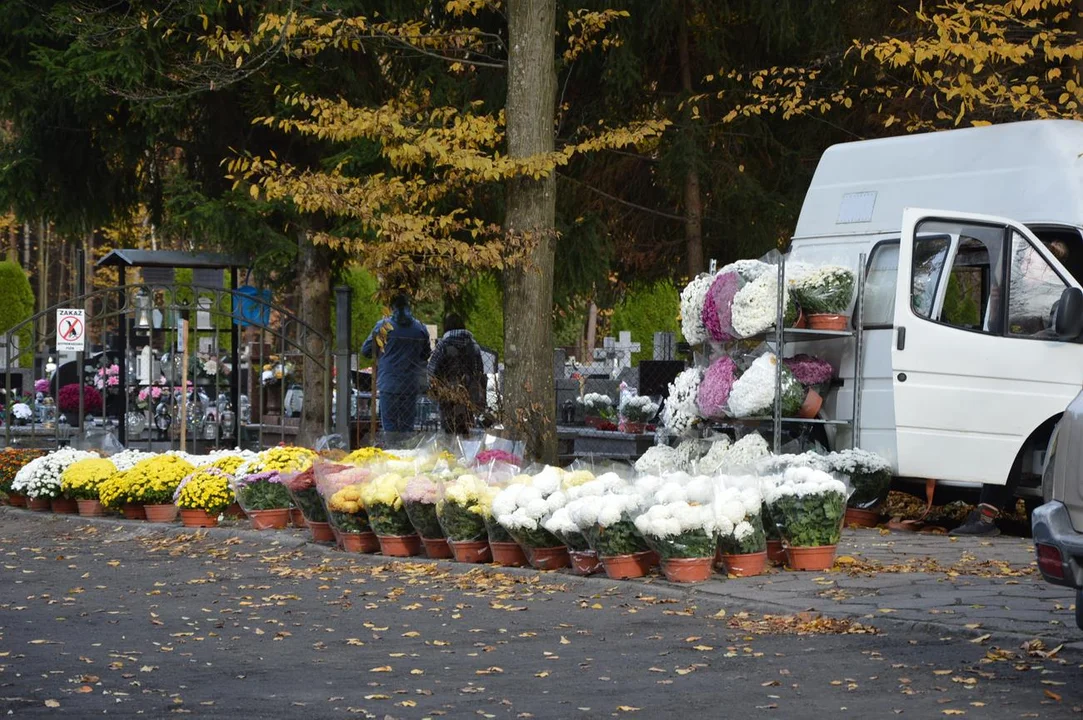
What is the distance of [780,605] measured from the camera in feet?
29.8

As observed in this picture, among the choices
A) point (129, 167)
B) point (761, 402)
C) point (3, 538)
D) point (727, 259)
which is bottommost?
point (3, 538)

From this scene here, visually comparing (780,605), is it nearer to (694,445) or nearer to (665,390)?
(694,445)

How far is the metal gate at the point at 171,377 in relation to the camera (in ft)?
59.9

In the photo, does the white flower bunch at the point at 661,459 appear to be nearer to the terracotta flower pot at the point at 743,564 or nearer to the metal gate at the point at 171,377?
the terracotta flower pot at the point at 743,564

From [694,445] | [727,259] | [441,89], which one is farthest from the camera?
[727,259]

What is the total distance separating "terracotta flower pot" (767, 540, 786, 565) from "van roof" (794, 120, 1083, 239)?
12.4 ft

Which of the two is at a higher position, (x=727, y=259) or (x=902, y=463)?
(x=727, y=259)

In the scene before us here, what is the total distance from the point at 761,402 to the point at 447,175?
178 inches

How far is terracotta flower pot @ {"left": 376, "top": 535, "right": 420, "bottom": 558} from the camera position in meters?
12.0

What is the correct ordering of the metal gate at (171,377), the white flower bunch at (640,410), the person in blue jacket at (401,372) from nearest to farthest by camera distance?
the metal gate at (171,377)
the person in blue jacket at (401,372)
the white flower bunch at (640,410)

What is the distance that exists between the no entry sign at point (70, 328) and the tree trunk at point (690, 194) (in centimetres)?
694

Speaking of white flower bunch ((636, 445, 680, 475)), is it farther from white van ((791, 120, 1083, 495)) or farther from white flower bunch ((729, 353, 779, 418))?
white van ((791, 120, 1083, 495))

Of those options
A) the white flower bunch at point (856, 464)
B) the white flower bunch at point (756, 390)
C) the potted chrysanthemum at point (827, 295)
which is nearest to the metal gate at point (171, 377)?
the white flower bunch at point (756, 390)

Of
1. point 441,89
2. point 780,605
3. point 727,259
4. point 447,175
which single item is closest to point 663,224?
point 727,259
